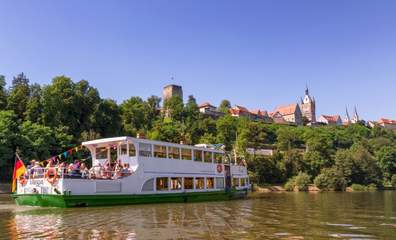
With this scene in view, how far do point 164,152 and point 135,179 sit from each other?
3.72 m

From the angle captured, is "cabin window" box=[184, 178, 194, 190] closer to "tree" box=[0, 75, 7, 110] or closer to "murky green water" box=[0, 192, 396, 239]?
"murky green water" box=[0, 192, 396, 239]

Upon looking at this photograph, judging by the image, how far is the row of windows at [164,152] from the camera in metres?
30.1

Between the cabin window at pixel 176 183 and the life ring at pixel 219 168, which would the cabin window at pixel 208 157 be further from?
the cabin window at pixel 176 183

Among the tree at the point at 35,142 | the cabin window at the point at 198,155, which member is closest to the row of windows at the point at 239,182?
the cabin window at the point at 198,155

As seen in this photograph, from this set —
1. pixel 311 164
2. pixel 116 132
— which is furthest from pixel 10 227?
pixel 311 164

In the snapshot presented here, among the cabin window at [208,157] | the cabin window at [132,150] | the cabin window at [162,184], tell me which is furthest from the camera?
the cabin window at [208,157]

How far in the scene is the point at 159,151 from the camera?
103ft

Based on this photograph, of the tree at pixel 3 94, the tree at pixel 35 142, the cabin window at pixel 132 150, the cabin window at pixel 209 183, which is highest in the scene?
the tree at pixel 3 94

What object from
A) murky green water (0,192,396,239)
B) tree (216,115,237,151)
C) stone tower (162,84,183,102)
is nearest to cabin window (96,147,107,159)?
murky green water (0,192,396,239)

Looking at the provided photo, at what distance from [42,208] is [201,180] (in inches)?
581

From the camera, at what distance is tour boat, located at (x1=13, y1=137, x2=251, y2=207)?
2623cm

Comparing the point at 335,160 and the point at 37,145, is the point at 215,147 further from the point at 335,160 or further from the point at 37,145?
the point at 335,160

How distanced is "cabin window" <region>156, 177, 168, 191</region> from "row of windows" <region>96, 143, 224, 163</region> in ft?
6.00

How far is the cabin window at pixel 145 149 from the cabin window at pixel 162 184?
243cm
